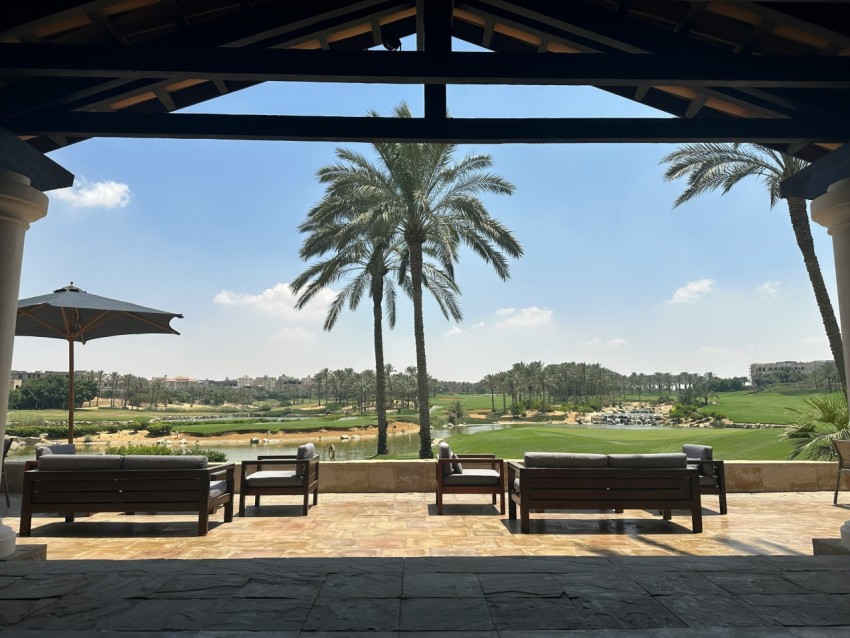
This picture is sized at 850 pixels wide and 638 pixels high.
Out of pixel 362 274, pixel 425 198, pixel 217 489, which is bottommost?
pixel 217 489

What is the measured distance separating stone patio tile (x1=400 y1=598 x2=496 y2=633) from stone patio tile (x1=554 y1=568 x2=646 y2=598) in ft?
1.94

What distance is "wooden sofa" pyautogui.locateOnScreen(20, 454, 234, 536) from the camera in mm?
6152

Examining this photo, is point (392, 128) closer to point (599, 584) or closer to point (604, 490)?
point (599, 584)

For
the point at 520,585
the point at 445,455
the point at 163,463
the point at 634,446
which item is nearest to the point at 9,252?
the point at 163,463

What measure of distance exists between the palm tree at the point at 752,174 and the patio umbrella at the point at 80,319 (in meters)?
14.0

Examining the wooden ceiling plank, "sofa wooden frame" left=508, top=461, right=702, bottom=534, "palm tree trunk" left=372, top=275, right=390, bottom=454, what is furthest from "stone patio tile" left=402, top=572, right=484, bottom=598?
"palm tree trunk" left=372, top=275, right=390, bottom=454

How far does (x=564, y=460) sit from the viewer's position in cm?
625

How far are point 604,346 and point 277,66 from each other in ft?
269

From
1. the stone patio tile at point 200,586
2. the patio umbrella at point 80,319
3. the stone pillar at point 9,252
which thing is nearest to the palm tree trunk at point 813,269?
the patio umbrella at point 80,319

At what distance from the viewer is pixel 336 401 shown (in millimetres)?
88625

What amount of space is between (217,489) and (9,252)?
332cm

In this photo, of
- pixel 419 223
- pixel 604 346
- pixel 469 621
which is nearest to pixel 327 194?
pixel 419 223

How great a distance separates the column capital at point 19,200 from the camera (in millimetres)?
4500

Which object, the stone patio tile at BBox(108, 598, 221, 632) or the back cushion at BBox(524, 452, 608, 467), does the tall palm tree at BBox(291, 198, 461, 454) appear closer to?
the back cushion at BBox(524, 452, 608, 467)
